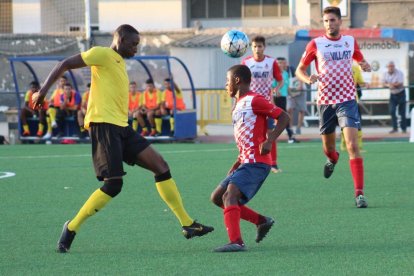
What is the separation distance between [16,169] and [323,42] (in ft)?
21.8

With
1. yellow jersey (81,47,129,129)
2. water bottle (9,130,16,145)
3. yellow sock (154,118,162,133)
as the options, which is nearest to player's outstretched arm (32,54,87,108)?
yellow jersey (81,47,129,129)

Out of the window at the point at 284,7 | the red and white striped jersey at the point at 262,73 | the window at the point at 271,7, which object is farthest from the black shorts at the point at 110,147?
the window at the point at 271,7

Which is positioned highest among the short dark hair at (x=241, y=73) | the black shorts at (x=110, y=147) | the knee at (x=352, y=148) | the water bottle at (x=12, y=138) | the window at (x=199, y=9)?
the window at (x=199, y=9)

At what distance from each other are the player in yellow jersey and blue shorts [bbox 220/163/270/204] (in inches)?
22.9

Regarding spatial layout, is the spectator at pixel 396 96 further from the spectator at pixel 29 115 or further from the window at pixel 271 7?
the window at pixel 271 7

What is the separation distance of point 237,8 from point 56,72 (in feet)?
122

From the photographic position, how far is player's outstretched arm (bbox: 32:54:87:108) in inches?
354

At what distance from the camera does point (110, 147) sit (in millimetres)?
9250

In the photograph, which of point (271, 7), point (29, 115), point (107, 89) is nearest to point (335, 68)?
point (107, 89)

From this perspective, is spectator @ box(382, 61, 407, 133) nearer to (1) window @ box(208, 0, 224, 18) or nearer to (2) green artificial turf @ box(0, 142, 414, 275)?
(2) green artificial turf @ box(0, 142, 414, 275)

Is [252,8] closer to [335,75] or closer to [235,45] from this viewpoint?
[235,45]

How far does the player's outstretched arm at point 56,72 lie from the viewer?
29.5ft

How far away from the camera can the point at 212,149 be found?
22.2 m

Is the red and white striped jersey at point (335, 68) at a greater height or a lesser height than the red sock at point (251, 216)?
greater
